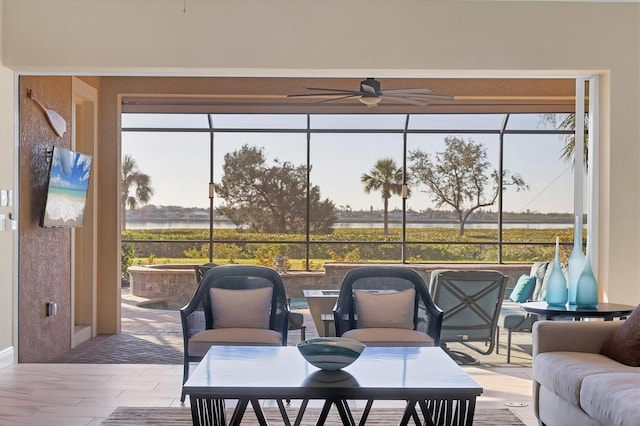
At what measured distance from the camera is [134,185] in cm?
1231

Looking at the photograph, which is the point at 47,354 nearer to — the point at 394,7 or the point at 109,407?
the point at 109,407

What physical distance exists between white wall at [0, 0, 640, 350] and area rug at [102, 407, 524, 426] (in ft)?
5.87

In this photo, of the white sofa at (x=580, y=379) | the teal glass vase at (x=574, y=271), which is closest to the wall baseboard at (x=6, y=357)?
the white sofa at (x=580, y=379)

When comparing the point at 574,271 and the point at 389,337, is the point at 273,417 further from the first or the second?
the point at 574,271

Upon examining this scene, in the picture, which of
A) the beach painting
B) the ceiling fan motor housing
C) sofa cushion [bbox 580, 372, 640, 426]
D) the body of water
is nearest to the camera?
sofa cushion [bbox 580, 372, 640, 426]

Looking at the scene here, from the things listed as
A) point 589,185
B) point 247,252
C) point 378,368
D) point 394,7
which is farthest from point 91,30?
point 247,252

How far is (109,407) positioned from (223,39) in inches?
110

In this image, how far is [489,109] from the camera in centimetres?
973

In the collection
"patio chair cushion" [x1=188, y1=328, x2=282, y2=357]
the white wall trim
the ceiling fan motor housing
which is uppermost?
the ceiling fan motor housing

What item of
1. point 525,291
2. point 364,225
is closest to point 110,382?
point 525,291

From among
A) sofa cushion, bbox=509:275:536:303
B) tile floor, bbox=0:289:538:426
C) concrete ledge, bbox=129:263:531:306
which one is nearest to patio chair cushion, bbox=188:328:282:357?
tile floor, bbox=0:289:538:426

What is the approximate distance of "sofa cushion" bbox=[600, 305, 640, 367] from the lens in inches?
149

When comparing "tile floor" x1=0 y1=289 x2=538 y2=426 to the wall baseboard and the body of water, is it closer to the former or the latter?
the wall baseboard

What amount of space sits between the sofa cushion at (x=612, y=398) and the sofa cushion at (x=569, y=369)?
0.10 m
